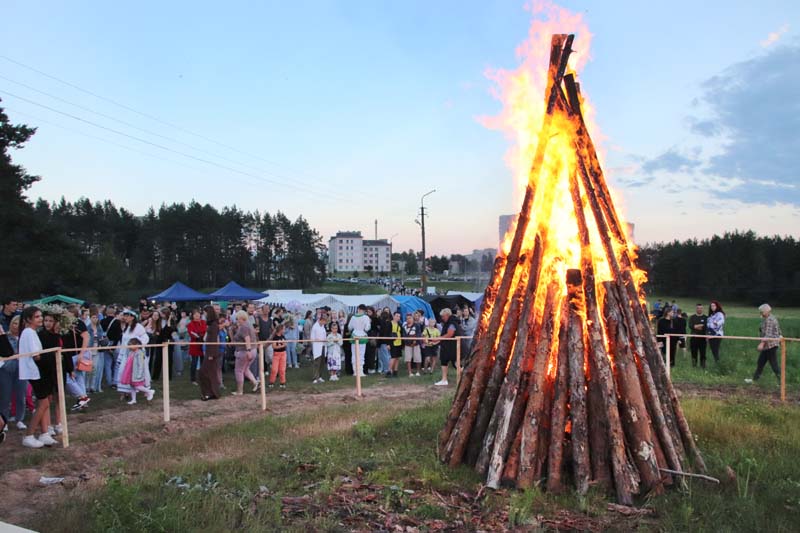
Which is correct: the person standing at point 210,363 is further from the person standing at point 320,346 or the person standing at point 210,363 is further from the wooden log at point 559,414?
the wooden log at point 559,414

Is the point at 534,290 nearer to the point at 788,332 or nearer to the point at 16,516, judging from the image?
the point at 16,516

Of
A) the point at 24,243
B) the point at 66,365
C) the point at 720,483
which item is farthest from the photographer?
the point at 24,243

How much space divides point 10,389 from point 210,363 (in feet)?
13.1

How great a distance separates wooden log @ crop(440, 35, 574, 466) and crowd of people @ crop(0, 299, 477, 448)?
16.6ft

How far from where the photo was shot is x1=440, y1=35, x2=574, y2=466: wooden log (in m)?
6.19

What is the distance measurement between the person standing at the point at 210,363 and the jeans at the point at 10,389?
345 centimetres

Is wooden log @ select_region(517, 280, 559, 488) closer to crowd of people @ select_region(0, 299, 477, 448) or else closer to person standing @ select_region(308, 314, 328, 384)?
crowd of people @ select_region(0, 299, 477, 448)

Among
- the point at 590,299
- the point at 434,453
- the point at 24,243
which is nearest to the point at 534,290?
the point at 590,299

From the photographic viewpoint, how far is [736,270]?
5600 centimetres

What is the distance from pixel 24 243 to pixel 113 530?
31.1 m

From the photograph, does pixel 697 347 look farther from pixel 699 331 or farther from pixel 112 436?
pixel 112 436

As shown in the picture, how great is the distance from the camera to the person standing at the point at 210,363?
453 inches

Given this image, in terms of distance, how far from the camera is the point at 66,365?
28.7ft

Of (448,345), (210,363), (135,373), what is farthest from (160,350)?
(448,345)
